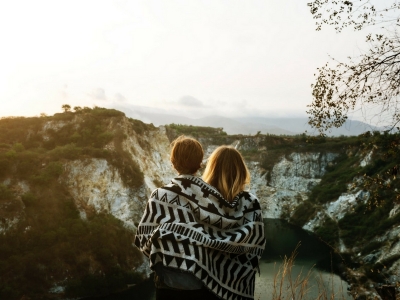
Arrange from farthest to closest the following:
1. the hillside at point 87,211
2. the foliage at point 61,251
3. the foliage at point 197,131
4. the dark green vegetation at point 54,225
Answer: the foliage at point 197,131
the hillside at point 87,211
the dark green vegetation at point 54,225
the foliage at point 61,251

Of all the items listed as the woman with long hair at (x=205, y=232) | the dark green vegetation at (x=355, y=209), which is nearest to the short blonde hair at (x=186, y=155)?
the woman with long hair at (x=205, y=232)

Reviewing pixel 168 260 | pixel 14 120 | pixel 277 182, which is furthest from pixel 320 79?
pixel 277 182

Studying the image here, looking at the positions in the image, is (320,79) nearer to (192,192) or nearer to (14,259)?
(192,192)

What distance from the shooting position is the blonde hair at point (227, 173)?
8.77 feet

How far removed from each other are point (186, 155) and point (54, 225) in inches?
937

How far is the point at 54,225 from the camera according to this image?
24.0m

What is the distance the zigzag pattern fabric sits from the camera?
2.49 meters

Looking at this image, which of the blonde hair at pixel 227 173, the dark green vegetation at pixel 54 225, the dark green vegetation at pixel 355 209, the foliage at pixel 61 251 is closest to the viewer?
the blonde hair at pixel 227 173

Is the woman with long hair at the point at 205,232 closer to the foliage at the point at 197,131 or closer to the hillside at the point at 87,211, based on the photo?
the hillside at the point at 87,211

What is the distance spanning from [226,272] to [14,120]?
106 ft

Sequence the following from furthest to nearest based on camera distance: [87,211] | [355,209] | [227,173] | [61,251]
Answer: [355,209] < [87,211] < [61,251] < [227,173]

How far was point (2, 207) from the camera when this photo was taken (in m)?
22.9

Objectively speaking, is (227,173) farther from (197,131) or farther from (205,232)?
(197,131)

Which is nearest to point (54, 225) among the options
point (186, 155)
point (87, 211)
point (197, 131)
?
point (87, 211)
